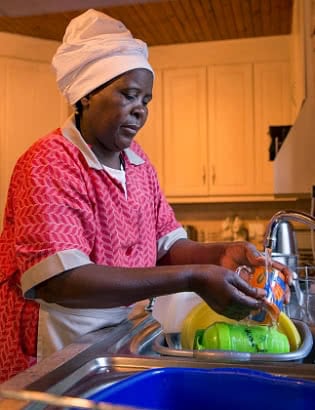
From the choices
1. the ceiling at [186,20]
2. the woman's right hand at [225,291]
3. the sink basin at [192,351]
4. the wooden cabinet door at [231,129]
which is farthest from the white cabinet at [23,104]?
the woman's right hand at [225,291]

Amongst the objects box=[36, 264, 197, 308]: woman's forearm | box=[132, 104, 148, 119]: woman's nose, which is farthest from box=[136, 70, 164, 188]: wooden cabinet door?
box=[36, 264, 197, 308]: woman's forearm

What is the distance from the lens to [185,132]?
3.55m

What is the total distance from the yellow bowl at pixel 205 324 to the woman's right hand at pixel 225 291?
116mm

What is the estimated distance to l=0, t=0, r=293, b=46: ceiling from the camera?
2887mm

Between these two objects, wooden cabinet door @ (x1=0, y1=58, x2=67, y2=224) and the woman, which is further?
wooden cabinet door @ (x1=0, y1=58, x2=67, y2=224)

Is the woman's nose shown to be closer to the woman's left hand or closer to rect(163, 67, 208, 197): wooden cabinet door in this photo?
the woman's left hand

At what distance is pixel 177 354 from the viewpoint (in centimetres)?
72

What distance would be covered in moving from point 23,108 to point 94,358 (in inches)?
110

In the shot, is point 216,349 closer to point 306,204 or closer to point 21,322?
point 21,322

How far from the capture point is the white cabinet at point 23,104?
3.17 metres

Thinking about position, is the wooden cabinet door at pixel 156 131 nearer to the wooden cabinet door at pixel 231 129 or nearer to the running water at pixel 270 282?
the wooden cabinet door at pixel 231 129

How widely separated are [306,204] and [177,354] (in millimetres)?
2804

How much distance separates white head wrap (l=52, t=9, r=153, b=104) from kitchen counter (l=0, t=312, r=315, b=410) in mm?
456

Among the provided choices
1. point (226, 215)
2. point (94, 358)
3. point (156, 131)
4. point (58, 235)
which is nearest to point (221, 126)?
point (156, 131)
